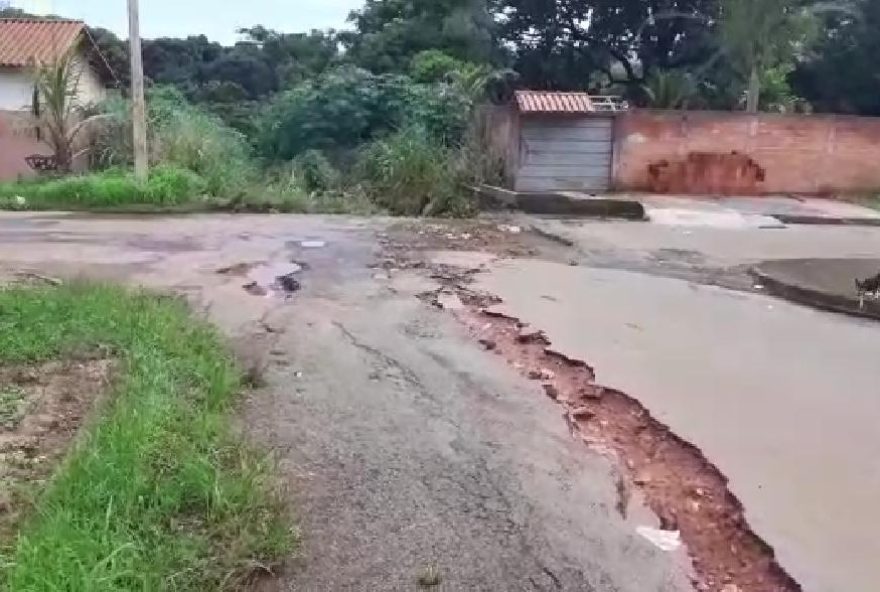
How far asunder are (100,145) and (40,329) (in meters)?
13.6

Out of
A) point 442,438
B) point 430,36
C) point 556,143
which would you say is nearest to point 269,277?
point 442,438

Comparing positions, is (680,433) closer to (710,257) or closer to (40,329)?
(40,329)

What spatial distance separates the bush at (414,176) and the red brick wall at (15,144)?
714 centimetres

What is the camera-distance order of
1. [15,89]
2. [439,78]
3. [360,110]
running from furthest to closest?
[15,89] < [439,78] < [360,110]

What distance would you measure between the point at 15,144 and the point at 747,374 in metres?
17.4

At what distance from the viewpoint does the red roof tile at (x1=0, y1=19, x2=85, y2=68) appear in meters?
21.6

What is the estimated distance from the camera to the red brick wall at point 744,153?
1770 centimetres

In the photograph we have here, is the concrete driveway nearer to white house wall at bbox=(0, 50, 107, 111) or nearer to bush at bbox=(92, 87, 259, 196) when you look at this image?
bush at bbox=(92, 87, 259, 196)

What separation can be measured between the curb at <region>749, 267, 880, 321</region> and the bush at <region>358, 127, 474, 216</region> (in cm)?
644

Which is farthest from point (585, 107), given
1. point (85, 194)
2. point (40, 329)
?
point (40, 329)

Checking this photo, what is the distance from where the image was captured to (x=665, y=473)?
4.42 m

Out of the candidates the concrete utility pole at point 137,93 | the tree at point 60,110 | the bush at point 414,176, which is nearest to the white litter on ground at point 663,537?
the bush at point 414,176

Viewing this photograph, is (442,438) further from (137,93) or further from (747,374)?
(137,93)

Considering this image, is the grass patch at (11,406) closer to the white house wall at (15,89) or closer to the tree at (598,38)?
the white house wall at (15,89)
